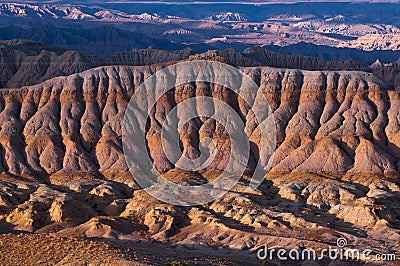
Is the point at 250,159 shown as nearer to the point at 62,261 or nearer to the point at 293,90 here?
the point at 293,90

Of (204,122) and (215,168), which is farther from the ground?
(204,122)

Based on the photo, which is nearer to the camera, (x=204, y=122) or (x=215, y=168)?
(x=215, y=168)

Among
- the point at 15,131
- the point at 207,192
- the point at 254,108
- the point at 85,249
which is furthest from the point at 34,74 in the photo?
the point at 85,249

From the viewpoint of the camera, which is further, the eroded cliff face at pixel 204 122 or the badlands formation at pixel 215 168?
the eroded cliff face at pixel 204 122

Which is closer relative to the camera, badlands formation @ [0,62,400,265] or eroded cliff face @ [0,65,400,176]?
badlands formation @ [0,62,400,265]
